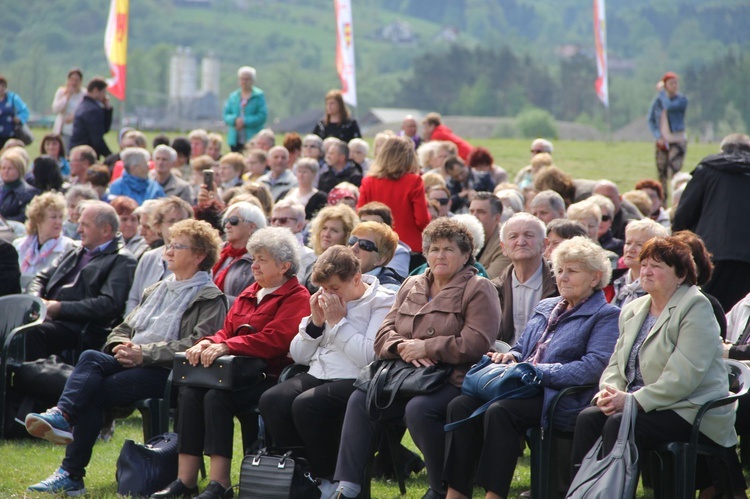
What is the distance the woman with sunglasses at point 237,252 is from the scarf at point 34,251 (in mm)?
1804

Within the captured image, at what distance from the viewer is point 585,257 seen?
5.09 m

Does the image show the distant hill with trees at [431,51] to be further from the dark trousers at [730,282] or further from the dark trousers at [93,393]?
the dark trousers at [93,393]

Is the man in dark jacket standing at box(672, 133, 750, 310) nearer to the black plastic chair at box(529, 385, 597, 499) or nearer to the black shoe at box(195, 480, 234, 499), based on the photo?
the black plastic chair at box(529, 385, 597, 499)

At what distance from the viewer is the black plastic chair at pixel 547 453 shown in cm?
484

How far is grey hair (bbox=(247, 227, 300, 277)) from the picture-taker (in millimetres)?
5879

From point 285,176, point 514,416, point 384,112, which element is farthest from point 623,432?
point 384,112

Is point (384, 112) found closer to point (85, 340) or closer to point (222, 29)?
point (222, 29)

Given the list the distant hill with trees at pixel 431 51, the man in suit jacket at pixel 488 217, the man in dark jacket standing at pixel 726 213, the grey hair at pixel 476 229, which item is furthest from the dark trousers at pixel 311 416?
the distant hill with trees at pixel 431 51

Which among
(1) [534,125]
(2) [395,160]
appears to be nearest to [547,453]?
(2) [395,160]

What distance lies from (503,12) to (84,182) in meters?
163

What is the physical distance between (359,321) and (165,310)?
130 centimetres

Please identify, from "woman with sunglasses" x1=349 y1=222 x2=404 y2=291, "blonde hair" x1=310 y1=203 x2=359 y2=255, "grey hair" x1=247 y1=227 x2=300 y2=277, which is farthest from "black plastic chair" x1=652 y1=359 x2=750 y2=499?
"blonde hair" x1=310 y1=203 x2=359 y2=255

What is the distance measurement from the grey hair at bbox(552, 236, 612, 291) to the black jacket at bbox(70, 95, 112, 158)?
10375mm

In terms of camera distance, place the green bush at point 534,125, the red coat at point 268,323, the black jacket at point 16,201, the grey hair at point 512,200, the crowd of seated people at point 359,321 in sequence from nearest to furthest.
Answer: the crowd of seated people at point 359,321, the red coat at point 268,323, the grey hair at point 512,200, the black jacket at point 16,201, the green bush at point 534,125
